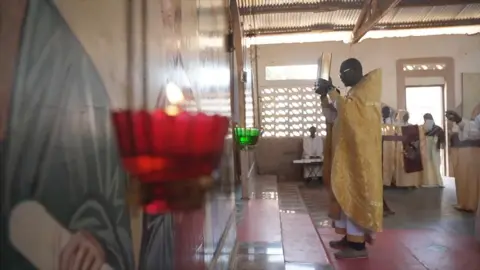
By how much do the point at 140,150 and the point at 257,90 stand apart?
10295 millimetres

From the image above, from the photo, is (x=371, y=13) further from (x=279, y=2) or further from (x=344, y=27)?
(x=344, y=27)

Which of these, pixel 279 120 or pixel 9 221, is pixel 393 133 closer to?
pixel 279 120

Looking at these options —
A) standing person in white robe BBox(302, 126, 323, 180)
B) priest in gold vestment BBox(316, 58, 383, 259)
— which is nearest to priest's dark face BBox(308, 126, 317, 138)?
standing person in white robe BBox(302, 126, 323, 180)

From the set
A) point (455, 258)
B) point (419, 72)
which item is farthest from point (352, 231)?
point (419, 72)

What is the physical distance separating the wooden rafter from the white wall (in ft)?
11.2

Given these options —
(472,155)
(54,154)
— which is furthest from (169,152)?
(472,155)

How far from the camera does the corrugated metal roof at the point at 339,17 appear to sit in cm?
661

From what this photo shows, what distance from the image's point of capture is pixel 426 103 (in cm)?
1099

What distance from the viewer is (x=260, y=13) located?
21.9 ft

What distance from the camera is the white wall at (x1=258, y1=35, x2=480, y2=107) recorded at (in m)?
10.7

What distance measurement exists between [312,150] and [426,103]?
3.05m

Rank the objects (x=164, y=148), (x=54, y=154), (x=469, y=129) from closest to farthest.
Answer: (x=164, y=148), (x=54, y=154), (x=469, y=129)

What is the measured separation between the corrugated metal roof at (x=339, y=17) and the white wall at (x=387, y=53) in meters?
3.17

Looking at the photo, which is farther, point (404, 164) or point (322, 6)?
point (404, 164)
